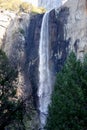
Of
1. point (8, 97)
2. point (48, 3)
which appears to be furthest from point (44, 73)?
point (48, 3)

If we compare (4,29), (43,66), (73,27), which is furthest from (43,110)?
(4,29)

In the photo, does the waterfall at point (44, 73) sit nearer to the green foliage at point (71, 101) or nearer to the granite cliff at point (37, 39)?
the granite cliff at point (37, 39)

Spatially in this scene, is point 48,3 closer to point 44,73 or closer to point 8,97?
point 44,73

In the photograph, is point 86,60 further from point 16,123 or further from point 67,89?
point 16,123

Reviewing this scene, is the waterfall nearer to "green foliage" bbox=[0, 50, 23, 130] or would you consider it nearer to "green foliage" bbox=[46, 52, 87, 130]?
"green foliage" bbox=[0, 50, 23, 130]

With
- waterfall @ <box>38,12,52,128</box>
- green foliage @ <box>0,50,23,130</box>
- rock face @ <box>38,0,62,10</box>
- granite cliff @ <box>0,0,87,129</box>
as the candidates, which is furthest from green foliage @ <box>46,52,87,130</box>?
rock face @ <box>38,0,62,10</box>

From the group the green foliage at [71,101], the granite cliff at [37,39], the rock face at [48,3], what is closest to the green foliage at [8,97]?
the green foliage at [71,101]
